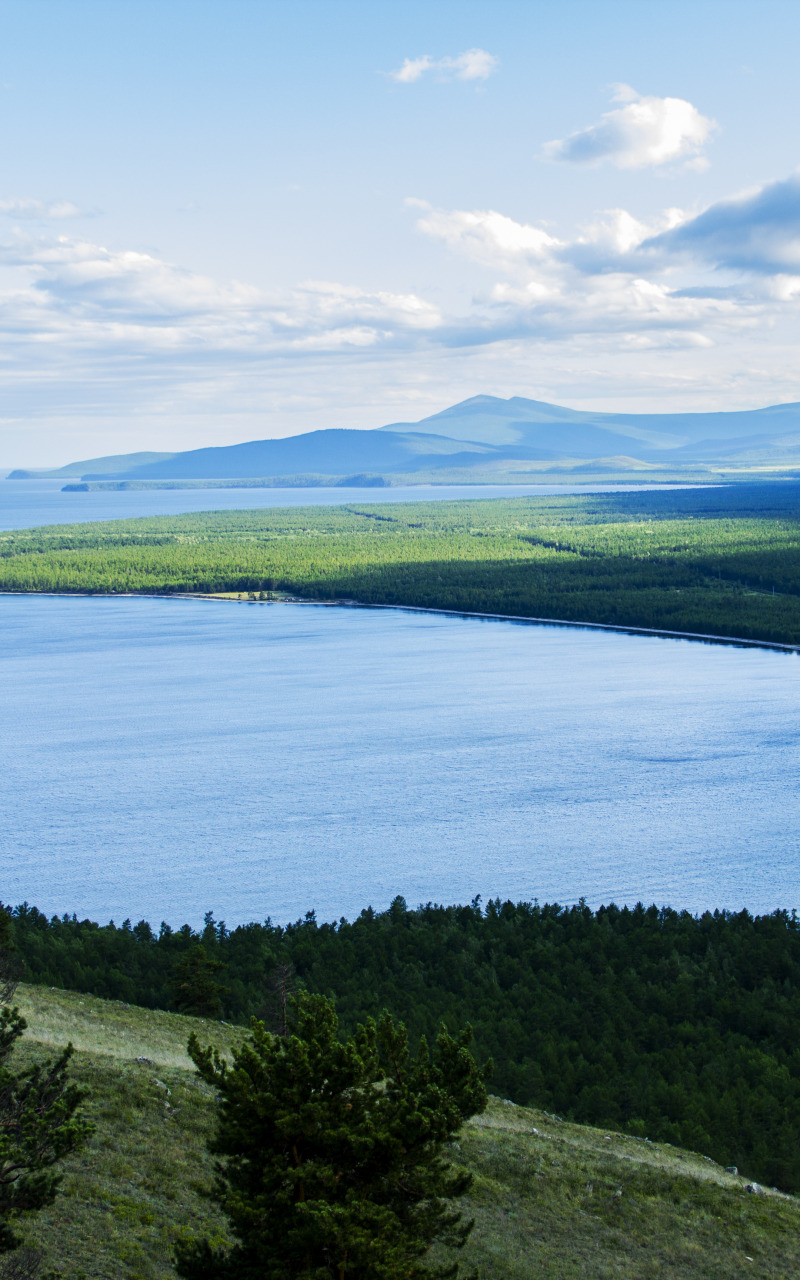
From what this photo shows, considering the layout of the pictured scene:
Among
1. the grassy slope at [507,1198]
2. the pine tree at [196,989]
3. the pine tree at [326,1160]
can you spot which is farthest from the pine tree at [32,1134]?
the pine tree at [196,989]

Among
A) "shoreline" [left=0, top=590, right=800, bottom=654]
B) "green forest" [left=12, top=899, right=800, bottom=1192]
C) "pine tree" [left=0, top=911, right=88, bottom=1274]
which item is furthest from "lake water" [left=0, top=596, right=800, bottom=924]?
"pine tree" [left=0, top=911, right=88, bottom=1274]

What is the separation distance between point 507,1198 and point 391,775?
40.2 metres

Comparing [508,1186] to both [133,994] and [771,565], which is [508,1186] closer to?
[133,994]

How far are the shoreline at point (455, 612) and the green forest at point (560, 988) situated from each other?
204ft

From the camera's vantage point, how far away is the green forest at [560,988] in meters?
23.6

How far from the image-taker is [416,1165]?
34.9 feet

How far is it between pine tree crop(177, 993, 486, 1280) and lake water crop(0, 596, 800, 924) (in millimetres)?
28652

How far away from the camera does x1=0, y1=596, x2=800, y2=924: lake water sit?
42.1 metres

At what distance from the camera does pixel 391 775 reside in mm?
56750

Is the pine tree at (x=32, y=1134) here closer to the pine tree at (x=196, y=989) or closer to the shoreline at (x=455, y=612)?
the pine tree at (x=196, y=989)

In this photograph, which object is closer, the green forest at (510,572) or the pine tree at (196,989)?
the pine tree at (196,989)

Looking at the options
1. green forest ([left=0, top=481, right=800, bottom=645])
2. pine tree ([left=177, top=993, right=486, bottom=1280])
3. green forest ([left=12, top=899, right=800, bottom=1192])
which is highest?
green forest ([left=0, top=481, right=800, bottom=645])

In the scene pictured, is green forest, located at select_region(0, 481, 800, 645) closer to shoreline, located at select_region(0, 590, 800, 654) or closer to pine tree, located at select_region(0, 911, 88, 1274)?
shoreline, located at select_region(0, 590, 800, 654)

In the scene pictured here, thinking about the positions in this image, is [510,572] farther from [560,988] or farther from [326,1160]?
[326,1160]
